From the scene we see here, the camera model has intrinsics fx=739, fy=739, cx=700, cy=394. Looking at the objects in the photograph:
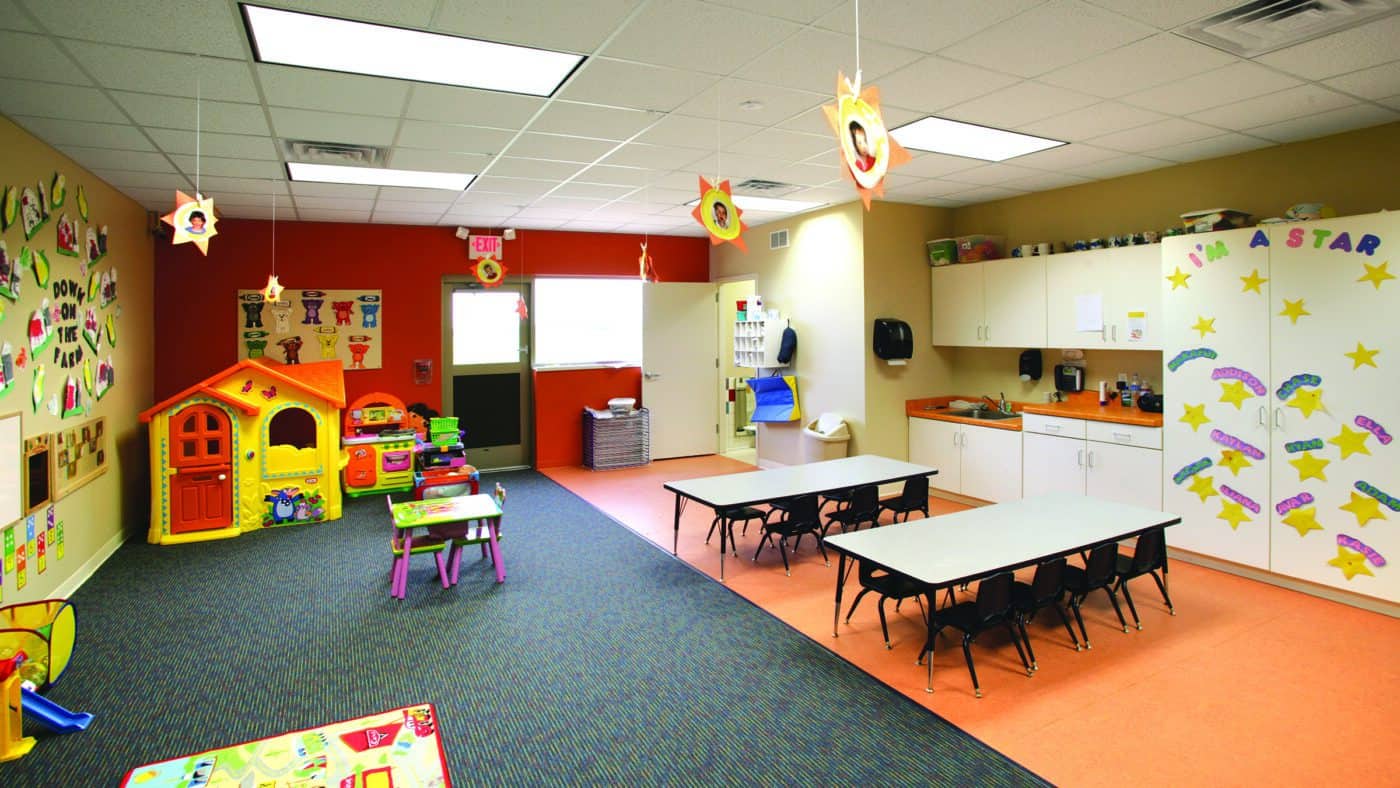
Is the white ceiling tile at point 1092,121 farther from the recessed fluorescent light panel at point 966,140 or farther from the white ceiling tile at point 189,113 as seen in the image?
the white ceiling tile at point 189,113

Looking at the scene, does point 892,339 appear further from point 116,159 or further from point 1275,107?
point 116,159

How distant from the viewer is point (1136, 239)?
5422mm

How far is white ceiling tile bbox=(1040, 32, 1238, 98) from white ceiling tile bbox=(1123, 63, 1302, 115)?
99 mm

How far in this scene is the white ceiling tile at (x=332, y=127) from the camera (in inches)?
151

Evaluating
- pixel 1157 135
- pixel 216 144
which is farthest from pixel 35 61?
pixel 1157 135

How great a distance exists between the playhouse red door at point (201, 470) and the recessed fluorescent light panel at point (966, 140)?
→ 5378 millimetres

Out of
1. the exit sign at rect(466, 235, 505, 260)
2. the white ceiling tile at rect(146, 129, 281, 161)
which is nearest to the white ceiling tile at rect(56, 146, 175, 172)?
the white ceiling tile at rect(146, 129, 281, 161)

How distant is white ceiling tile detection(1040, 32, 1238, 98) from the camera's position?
3.11 m

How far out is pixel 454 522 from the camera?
4488 millimetres

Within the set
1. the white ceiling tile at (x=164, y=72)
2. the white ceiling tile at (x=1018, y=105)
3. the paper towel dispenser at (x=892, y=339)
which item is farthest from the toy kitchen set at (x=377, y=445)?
the white ceiling tile at (x=1018, y=105)

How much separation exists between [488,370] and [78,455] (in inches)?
153

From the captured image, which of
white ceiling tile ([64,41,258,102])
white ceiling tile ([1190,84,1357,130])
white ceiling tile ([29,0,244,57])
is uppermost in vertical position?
white ceiling tile ([1190,84,1357,130])

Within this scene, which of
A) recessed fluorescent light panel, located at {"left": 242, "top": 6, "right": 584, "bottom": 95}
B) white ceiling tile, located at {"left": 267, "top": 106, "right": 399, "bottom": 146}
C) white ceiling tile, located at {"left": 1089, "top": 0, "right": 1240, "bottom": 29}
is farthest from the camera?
white ceiling tile, located at {"left": 267, "top": 106, "right": 399, "bottom": 146}

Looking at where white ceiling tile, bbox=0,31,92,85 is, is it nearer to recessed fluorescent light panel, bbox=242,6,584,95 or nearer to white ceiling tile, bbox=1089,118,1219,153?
recessed fluorescent light panel, bbox=242,6,584,95
